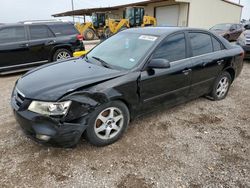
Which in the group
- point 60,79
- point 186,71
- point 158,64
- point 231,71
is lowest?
point 231,71

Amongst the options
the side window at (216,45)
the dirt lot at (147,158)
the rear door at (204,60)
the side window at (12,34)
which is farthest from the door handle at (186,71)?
the side window at (12,34)

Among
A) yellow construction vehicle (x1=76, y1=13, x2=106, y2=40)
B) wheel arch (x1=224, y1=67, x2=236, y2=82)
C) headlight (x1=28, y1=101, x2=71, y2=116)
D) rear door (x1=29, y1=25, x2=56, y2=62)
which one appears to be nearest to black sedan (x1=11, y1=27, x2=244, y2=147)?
headlight (x1=28, y1=101, x2=71, y2=116)

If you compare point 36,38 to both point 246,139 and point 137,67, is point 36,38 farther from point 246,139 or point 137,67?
point 246,139

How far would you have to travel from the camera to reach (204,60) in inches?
147

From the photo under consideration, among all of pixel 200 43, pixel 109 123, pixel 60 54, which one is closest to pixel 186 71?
pixel 200 43

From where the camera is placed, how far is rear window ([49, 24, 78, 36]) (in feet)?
23.7

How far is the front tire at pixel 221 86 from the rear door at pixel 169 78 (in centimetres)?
99

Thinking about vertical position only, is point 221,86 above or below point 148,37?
below

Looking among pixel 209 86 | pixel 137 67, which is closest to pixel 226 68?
pixel 209 86

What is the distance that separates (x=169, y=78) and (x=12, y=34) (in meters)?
5.53

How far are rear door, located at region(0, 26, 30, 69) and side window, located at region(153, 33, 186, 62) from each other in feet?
16.5

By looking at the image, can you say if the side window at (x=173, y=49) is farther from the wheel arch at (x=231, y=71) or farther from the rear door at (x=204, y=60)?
the wheel arch at (x=231, y=71)

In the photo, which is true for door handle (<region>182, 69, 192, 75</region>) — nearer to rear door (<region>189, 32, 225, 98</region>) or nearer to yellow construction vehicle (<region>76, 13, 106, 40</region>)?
rear door (<region>189, 32, 225, 98</region>)

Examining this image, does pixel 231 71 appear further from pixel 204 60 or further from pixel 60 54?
pixel 60 54
